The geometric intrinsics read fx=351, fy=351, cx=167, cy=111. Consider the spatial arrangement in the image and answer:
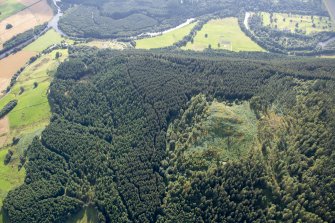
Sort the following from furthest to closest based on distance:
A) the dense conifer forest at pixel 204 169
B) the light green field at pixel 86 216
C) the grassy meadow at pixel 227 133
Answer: the grassy meadow at pixel 227 133 → the light green field at pixel 86 216 → the dense conifer forest at pixel 204 169

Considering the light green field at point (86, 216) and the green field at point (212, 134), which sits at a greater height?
the green field at point (212, 134)

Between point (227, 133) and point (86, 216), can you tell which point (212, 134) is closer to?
point (227, 133)

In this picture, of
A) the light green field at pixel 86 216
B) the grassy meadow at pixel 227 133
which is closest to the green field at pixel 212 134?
the grassy meadow at pixel 227 133

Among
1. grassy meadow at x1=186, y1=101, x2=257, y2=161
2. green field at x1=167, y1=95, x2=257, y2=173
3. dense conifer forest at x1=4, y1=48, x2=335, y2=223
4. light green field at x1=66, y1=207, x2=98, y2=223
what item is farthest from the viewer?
grassy meadow at x1=186, y1=101, x2=257, y2=161

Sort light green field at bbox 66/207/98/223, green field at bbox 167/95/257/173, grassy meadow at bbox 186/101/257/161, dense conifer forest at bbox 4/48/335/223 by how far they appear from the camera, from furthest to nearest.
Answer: grassy meadow at bbox 186/101/257/161 < green field at bbox 167/95/257/173 < light green field at bbox 66/207/98/223 < dense conifer forest at bbox 4/48/335/223

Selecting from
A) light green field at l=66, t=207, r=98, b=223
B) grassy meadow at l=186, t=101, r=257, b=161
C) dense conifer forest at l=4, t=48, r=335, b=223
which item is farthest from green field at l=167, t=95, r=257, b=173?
light green field at l=66, t=207, r=98, b=223

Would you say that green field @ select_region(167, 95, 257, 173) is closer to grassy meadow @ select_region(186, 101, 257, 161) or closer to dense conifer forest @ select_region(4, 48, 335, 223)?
grassy meadow @ select_region(186, 101, 257, 161)

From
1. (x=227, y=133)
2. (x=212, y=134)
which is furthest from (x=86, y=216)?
(x=227, y=133)

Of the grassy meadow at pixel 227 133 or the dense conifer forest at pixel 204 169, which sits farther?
the grassy meadow at pixel 227 133

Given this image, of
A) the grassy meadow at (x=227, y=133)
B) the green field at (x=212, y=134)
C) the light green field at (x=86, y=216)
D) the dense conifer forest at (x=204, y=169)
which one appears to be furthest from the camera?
the grassy meadow at (x=227, y=133)

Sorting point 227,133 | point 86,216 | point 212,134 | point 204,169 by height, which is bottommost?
point 86,216

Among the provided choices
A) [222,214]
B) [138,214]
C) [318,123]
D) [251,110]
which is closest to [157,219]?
[138,214]

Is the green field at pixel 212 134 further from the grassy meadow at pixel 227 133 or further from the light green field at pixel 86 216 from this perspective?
the light green field at pixel 86 216
